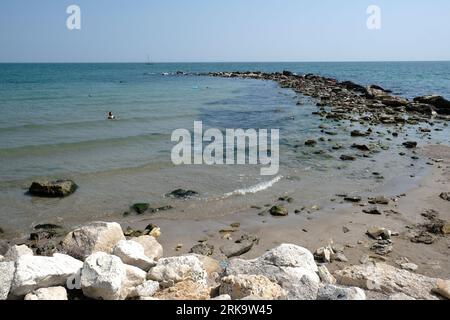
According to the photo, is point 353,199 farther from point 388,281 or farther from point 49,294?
point 49,294

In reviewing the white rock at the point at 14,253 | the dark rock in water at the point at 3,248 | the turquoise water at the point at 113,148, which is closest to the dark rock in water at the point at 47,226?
the turquoise water at the point at 113,148

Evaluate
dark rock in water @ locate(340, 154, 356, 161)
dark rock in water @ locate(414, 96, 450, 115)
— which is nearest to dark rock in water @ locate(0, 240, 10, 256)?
dark rock in water @ locate(340, 154, 356, 161)

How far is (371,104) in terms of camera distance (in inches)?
1249

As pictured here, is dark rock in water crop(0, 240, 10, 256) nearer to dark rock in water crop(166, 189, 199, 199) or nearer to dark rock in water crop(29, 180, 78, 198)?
dark rock in water crop(29, 180, 78, 198)

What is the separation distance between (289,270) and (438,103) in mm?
29832

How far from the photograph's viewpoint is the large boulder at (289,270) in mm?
5340

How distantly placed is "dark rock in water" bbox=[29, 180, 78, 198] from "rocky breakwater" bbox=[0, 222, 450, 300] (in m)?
4.97

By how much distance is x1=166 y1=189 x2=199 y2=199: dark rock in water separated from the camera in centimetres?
1142

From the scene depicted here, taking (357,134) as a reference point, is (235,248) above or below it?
below

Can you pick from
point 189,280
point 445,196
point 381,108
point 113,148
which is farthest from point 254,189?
point 381,108

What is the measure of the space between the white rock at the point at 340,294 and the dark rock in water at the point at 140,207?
636cm

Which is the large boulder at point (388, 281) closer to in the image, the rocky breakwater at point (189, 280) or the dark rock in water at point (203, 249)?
the rocky breakwater at point (189, 280)

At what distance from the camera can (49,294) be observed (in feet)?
16.6
